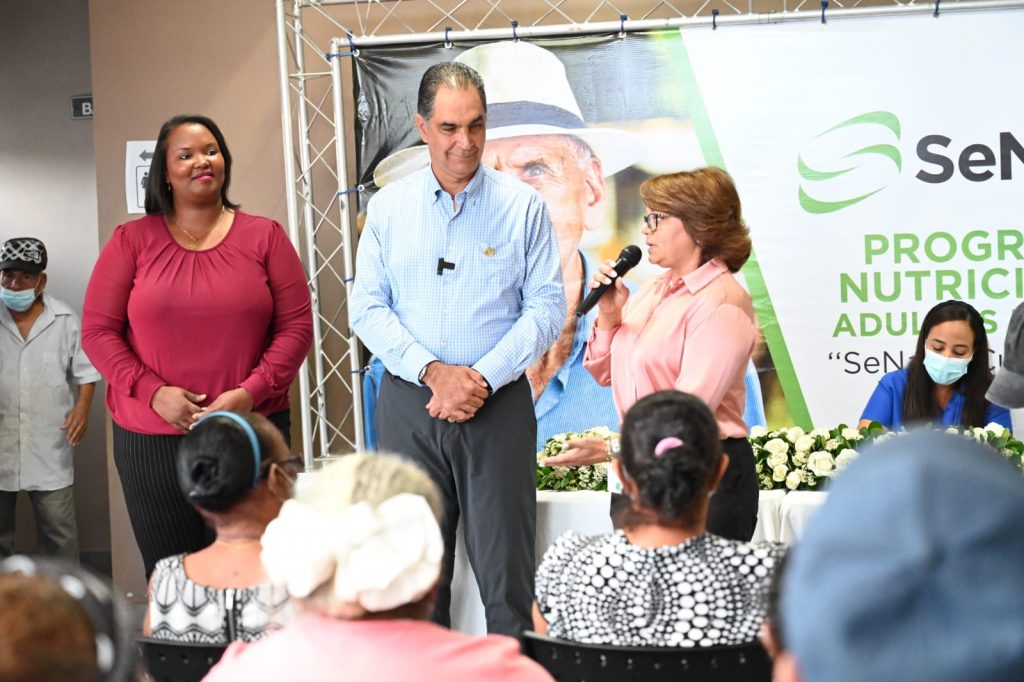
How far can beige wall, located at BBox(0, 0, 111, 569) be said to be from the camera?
7.18 m

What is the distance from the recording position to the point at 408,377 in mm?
3283

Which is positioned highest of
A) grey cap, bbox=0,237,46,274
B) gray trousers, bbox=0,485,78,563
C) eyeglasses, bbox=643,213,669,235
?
grey cap, bbox=0,237,46,274

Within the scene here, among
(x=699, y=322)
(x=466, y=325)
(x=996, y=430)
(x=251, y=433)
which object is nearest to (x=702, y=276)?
(x=699, y=322)

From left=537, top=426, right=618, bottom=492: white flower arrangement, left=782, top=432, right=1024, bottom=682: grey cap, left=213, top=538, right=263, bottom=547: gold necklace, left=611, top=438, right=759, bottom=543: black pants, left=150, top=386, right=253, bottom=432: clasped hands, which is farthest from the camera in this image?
left=537, top=426, right=618, bottom=492: white flower arrangement

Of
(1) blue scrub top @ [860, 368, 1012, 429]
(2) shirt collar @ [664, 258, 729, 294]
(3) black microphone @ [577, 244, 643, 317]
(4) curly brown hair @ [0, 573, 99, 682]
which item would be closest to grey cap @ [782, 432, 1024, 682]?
(4) curly brown hair @ [0, 573, 99, 682]

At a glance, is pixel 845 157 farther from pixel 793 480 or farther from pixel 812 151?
pixel 793 480

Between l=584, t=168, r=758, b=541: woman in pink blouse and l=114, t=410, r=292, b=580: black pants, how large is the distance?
124 centimetres

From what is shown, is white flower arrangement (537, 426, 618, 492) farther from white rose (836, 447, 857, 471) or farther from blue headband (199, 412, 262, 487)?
blue headband (199, 412, 262, 487)

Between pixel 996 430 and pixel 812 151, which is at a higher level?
pixel 812 151

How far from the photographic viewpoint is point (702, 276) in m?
3.08

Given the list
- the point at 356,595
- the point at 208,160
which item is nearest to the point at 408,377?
the point at 208,160

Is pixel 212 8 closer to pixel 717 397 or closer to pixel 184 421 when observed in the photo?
pixel 184 421

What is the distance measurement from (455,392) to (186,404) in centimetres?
74

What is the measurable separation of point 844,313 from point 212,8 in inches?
131
